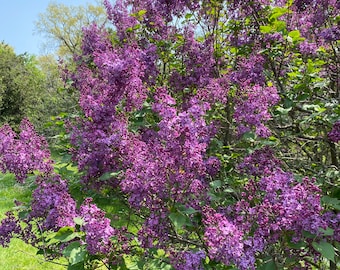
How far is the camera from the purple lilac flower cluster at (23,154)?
8.73ft

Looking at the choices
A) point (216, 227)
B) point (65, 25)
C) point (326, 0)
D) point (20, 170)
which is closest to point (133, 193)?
point (216, 227)

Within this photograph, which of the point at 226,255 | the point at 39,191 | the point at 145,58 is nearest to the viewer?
the point at 226,255

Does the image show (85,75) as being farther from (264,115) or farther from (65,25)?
(65,25)

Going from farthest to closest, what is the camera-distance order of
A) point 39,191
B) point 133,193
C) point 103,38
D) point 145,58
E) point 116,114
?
point 103,38
point 145,58
point 116,114
point 39,191
point 133,193

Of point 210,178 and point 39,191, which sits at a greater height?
point 210,178

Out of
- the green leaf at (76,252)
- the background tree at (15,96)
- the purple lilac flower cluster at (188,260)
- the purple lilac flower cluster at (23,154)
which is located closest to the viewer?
the purple lilac flower cluster at (188,260)

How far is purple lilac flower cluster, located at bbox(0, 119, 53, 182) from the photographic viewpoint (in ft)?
8.73

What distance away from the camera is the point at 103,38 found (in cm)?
474

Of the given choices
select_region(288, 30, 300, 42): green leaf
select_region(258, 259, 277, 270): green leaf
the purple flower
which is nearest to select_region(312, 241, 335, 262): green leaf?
select_region(258, 259, 277, 270): green leaf

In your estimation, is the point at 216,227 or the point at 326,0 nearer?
the point at 216,227

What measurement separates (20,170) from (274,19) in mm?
2176

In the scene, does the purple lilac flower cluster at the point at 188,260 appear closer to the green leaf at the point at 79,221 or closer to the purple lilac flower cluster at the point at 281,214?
the purple lilac flower cluster at the point at 281,214

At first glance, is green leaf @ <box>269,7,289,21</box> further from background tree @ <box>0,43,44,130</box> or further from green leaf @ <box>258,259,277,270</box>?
background tree @ <box>0,43,44,130</box>

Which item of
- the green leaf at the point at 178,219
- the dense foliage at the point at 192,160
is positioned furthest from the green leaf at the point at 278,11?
the green leaf at the point at 178,219
